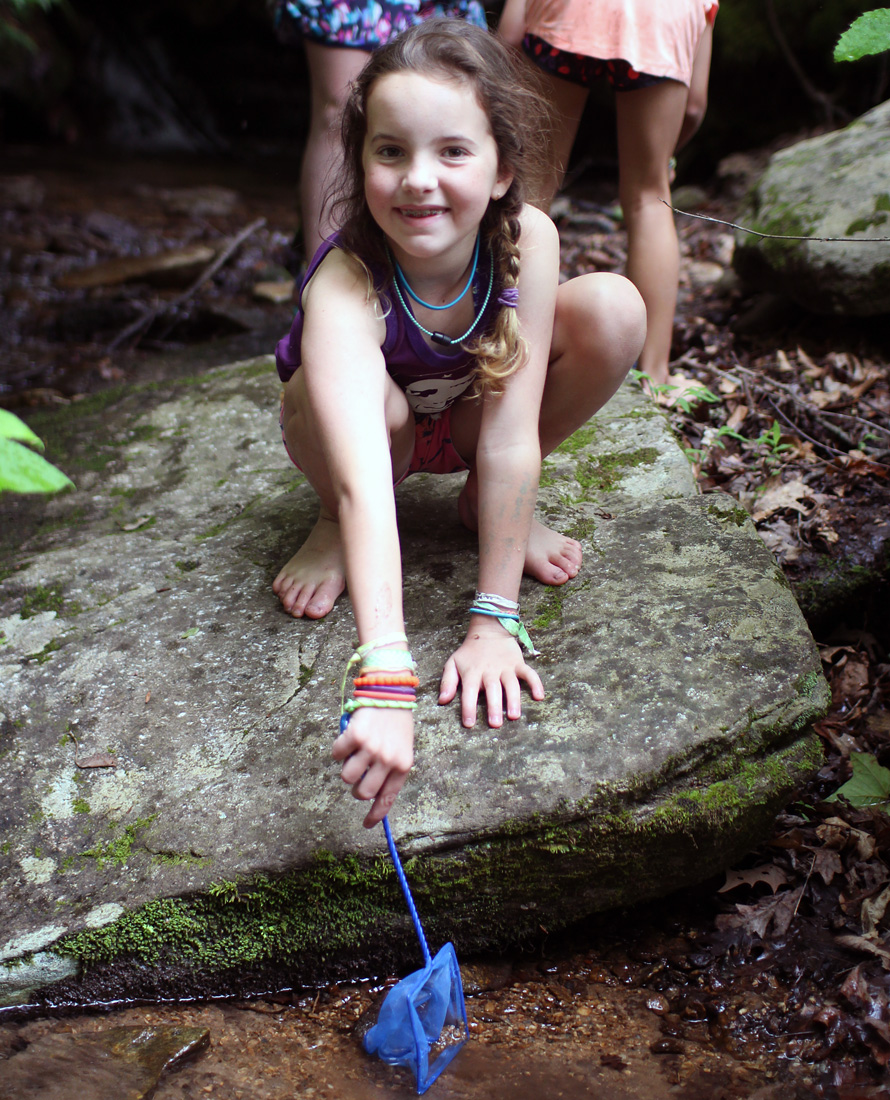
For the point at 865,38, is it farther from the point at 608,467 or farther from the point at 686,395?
the point at 686,395

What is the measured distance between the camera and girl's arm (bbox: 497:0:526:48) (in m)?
3.16

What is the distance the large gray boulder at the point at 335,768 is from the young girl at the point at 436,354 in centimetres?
12

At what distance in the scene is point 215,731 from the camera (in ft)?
5.83

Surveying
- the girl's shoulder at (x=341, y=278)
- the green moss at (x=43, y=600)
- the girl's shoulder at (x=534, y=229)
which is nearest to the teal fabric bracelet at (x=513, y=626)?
the girl's shoulder at (x=341, y=278)

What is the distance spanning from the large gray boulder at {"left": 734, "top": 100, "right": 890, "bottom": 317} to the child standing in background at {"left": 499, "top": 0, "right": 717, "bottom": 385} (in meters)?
0.70

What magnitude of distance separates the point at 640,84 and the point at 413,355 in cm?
175

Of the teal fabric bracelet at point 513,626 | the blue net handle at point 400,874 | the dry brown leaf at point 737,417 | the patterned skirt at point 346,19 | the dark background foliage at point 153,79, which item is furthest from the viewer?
the dark background foliage at point 153,79

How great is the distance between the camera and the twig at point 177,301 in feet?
18.0

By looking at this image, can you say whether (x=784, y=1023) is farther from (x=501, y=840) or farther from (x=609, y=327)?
(x=609, y=327)

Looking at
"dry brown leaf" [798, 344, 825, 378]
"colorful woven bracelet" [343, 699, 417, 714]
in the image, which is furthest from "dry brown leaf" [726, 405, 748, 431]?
"colorful woven bracelet" [343, 699, 417, 714]

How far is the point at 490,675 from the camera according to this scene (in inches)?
67.7

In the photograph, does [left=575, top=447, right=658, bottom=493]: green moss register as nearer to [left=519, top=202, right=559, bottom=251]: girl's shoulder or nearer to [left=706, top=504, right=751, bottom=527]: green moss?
[left=706, top=504, right=751, bottom=527]: green moss

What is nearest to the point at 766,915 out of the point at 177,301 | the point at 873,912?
the point at 873,912

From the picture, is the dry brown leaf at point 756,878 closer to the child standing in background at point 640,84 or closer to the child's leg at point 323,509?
the child's leg at point 323,509
